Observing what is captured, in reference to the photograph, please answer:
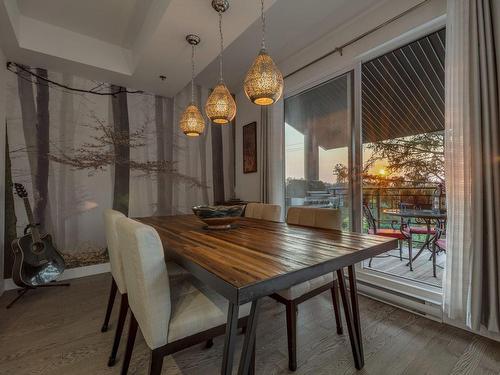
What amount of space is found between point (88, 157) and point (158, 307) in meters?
2.85

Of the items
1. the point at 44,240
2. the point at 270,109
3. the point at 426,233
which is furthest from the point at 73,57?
the point at 426,233

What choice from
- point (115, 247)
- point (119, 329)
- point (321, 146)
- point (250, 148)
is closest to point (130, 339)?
point (119, 329)

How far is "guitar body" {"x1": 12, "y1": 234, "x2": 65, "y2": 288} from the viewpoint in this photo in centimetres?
228

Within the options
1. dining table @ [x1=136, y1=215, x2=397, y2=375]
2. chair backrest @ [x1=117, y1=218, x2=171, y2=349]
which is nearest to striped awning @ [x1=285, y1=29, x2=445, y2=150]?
dining table @ [x1=136, y1=215, x2=397, y2=375]

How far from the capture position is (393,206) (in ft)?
8.98

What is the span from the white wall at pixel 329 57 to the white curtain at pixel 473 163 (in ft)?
1.11

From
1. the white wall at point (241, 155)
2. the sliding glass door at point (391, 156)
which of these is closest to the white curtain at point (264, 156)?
the white wall at point (241, 155)

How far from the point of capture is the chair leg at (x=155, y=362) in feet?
3.12

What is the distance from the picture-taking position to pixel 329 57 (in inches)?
107

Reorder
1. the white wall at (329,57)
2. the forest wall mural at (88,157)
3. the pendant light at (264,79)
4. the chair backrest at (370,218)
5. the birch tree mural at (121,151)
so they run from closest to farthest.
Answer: the pendant light at (264,79), the white wall at (329,57), the forest wall mural at (88,157), the chair backrest at (370,218), the birch tree mural at (121,151)

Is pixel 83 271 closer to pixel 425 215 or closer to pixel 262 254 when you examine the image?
pixel 262 254

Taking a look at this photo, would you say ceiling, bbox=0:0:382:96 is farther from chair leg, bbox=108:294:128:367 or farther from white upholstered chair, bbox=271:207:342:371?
chair leg, bbox=108:294:128:367

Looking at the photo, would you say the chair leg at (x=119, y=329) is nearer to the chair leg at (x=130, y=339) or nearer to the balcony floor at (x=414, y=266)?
the chair leg at (x=130, y=339)

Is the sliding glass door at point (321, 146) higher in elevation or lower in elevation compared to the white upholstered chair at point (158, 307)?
higher
